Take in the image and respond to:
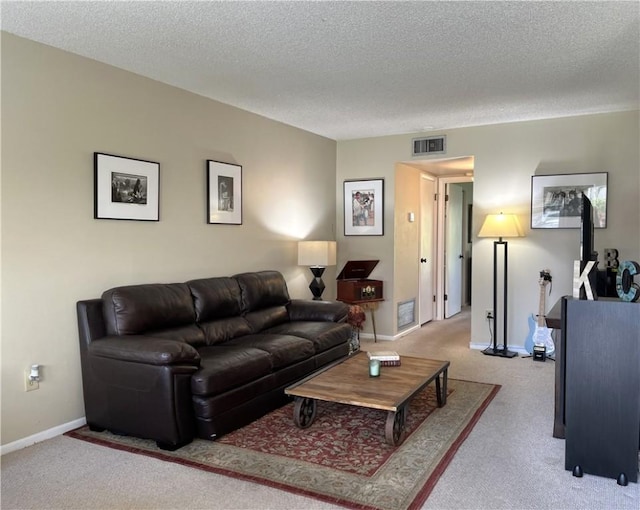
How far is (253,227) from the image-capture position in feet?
16.6

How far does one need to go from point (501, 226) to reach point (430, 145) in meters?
1.32

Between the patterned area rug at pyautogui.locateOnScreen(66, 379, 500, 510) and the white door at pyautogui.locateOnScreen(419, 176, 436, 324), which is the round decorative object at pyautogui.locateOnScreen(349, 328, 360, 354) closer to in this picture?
the patterned area rug at pyautogui.locateOnScreen(66, 379, 500, 510)

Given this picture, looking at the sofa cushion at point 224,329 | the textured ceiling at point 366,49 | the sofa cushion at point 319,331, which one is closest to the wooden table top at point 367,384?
the sofa cushion at point 319,331

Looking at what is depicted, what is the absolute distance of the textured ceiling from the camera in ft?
9.05

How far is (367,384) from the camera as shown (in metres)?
3.26

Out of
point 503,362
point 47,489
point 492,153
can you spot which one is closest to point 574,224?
point 492,153

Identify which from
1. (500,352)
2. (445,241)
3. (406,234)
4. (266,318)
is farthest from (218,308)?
(445,241)

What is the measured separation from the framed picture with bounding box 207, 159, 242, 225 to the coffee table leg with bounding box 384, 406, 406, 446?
236cm

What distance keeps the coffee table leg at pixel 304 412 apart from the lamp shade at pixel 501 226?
282 centimetres

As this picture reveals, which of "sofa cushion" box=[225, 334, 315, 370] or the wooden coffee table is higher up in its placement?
"sofa cushion" box=[225, 334, 315, 370]

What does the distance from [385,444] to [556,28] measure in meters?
2.62

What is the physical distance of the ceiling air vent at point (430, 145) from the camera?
5.83 metres

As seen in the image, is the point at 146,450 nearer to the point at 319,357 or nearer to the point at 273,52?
the point at 319,357

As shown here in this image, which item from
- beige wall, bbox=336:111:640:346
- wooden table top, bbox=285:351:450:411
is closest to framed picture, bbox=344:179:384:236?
beige wall, bbox=336:111:640:346
